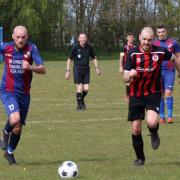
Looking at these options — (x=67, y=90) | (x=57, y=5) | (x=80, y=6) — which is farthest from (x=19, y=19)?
(x=67, y=90)

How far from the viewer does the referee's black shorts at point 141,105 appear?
8539 millimetres

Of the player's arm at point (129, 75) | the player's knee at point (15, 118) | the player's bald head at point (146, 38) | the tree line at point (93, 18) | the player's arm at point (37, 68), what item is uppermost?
the player's bald head at point (146, 38)

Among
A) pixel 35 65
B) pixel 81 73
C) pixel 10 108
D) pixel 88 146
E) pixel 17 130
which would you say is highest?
pixel 35 65

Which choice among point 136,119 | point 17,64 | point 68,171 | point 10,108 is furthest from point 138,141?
point 17,64

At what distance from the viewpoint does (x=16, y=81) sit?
28.8 feet

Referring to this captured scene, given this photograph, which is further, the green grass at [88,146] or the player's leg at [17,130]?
the player's leg at [17,130]

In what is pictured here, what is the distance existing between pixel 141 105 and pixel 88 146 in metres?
2.07

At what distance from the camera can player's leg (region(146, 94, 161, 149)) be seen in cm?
840

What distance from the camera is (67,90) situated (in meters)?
22.5

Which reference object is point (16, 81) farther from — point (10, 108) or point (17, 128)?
point (17, 128)

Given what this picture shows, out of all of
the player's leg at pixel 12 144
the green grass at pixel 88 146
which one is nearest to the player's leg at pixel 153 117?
the green grass at pixel 88 146

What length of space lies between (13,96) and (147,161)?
2.19 meters

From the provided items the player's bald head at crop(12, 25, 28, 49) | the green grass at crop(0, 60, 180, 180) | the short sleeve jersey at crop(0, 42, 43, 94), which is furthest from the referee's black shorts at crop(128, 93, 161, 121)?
the player's bald head at crop(12, 25, 28, 49)

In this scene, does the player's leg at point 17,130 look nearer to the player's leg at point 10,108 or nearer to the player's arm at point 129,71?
the player's leg at point 10,108
